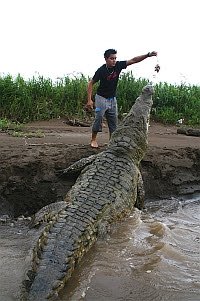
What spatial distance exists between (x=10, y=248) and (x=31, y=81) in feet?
25.1

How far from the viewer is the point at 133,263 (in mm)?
3139

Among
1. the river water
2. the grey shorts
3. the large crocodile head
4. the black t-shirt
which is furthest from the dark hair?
the river water

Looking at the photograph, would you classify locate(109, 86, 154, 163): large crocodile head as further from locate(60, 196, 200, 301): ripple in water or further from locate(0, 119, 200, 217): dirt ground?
locate(60, 196, 200, 301): ripple in water

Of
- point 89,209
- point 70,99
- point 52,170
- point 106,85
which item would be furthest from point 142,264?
point 70,99

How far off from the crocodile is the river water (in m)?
0.14

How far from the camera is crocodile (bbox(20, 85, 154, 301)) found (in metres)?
2.56

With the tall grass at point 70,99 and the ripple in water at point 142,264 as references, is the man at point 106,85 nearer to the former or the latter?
the ripple in water at point 142,264

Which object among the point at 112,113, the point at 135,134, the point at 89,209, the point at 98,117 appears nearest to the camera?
the point at 89,209

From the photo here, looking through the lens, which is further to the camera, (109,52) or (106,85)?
(106,85)

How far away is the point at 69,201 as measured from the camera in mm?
3793

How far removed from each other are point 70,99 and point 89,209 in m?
7.20

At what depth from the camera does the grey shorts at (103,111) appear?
18.8 ft

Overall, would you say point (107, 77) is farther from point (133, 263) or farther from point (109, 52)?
point (133, 263)

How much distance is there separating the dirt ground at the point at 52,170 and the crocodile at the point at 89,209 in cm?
46
